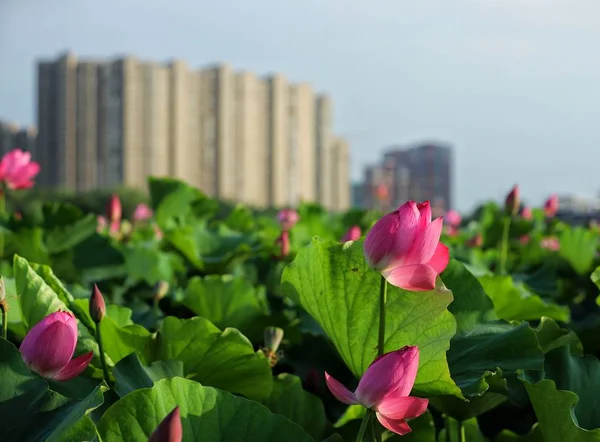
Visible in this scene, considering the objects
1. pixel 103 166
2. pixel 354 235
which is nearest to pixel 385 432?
pixel 354 235

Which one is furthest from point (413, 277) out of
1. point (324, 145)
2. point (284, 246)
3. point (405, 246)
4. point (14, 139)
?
point (324, 145)

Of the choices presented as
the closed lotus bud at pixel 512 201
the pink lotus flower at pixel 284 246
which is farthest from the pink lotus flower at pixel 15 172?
the closed lotus bud at pixel 512 201

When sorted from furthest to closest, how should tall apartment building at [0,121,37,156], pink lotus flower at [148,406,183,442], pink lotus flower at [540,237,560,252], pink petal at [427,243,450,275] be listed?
tall apartment building at [0,121,37,156], pink lotus flower at [540,237,560,252], pink petal at [427,243,450,275], pink lotus flower at [148,406,183,442]

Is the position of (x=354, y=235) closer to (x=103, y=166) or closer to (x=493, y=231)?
(x=493, y=231)

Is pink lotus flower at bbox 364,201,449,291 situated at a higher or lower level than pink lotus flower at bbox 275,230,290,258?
higher

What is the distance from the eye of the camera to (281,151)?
25484mm

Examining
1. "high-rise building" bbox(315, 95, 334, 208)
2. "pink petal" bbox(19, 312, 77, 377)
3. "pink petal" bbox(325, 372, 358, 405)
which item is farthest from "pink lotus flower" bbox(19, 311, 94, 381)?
"high-rise building" bbox(315, 95, 334, 208)

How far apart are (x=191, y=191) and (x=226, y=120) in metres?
22.3

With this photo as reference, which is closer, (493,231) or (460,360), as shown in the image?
(460,360)

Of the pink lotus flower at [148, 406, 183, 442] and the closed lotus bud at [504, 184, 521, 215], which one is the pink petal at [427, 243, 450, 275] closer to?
the pink lotus flower at [148, 406, 183, 442]

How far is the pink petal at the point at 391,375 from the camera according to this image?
1.30ft

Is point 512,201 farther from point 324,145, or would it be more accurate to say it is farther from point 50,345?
point 324,145

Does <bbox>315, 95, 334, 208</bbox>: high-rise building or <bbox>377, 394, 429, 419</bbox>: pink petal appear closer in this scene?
<bbox>377, 394, 429, 419</bbox>: pink petal

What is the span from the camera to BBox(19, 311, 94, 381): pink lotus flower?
43 centimetres
